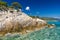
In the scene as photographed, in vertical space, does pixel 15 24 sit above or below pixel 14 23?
below

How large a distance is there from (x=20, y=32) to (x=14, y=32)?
1.28m

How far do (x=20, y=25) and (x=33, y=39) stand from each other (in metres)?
10.2

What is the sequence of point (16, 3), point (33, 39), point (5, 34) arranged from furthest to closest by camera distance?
point (16, 3) < point (5, 34) < point (33, 39)

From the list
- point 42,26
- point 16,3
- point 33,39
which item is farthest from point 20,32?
point 16,3

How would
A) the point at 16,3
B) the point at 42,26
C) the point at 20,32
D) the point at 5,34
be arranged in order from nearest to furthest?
1. the point at 5,34
2. the point at 20,32
3. the point at 42,26
4. the point at 16,3

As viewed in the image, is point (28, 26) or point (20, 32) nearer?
point (20, 32)

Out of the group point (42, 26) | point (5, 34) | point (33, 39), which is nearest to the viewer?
point (33, 39)

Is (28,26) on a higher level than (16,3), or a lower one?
lower

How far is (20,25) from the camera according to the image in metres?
36.3

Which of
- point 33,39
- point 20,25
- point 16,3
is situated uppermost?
point 16,3

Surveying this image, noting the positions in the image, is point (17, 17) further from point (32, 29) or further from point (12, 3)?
point (12, 3)

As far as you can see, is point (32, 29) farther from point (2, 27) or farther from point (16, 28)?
point (2, 27)

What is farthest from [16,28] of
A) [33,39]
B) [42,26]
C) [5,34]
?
[42,26]

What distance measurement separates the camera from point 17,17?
1489 inches
